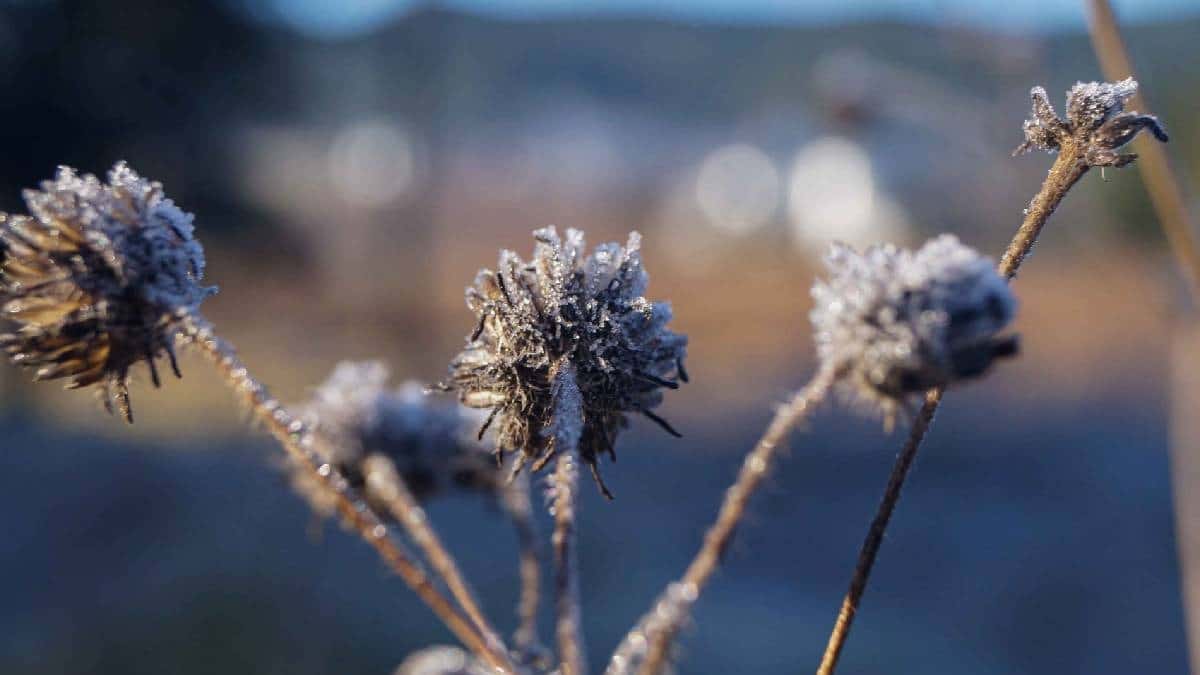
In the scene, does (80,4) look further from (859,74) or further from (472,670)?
(472,670)

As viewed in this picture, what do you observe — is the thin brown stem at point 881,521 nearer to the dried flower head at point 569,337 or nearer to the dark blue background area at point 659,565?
the dried flower head at point 569,337

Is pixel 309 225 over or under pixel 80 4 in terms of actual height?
under

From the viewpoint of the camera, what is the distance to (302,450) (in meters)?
0.65

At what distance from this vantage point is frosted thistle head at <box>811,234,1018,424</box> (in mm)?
587

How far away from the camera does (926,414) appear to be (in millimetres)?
625

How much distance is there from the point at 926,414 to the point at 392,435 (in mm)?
524

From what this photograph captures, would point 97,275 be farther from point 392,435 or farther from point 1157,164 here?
point 1157,164

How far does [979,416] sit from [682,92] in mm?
30367

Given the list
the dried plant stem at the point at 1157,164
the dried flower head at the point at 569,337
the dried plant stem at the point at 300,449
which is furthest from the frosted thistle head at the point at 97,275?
the dried plant stem at the point at 1157,164

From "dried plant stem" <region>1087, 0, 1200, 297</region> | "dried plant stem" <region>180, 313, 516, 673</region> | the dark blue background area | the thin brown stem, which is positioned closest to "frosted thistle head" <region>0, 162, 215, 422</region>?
"dried plant stem" <region>180, 313, 516, 673</region>

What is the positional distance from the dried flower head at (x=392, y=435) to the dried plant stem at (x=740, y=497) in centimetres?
35

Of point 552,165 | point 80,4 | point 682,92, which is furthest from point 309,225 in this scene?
point 682,92

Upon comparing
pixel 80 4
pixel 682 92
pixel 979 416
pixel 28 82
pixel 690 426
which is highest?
pixel 682 92

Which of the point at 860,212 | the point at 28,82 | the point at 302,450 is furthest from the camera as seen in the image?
the point at 860,212
